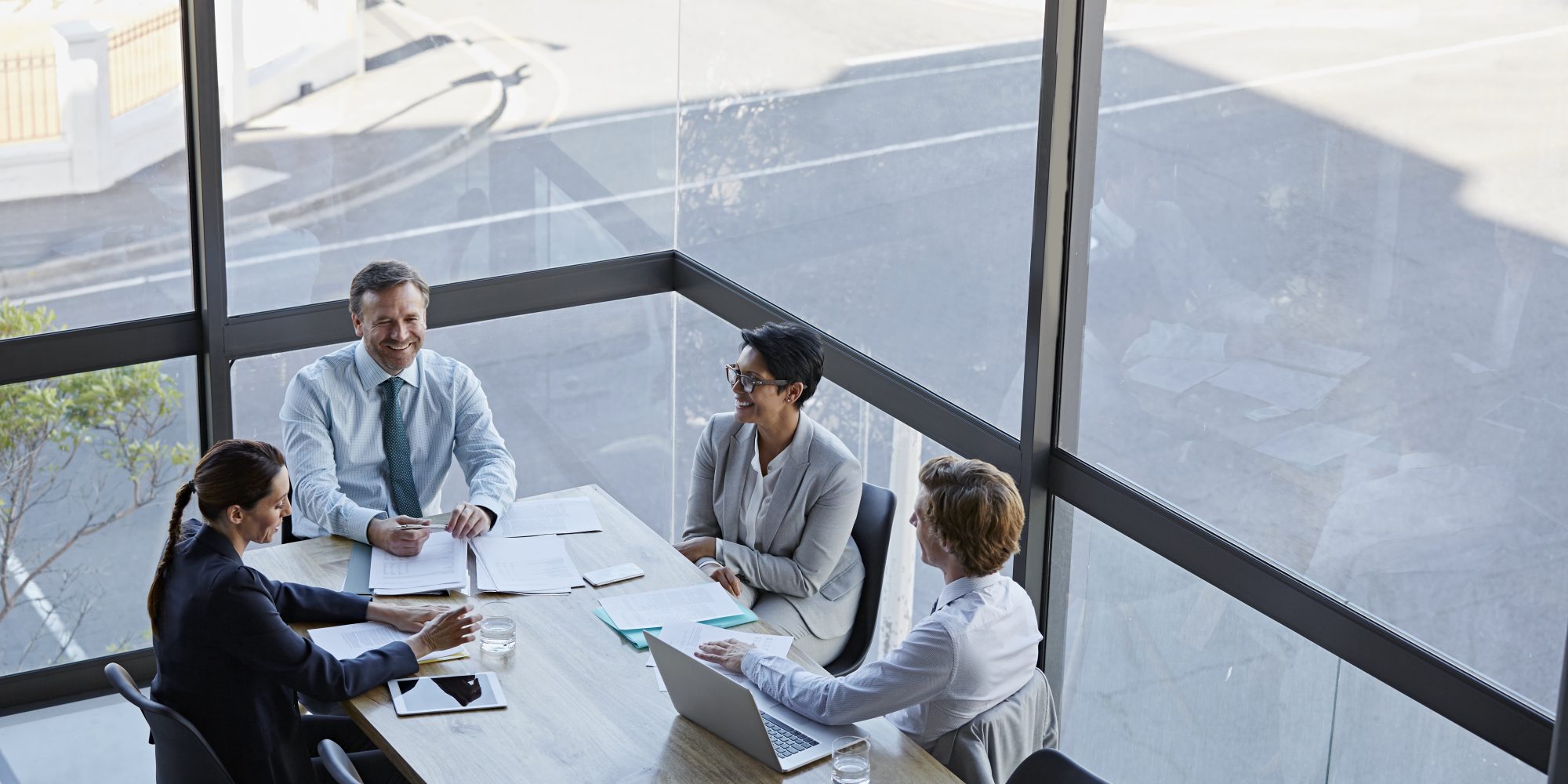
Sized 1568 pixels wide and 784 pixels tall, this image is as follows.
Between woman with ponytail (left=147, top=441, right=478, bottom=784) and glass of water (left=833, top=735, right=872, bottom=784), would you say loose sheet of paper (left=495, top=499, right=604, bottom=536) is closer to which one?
woman with ponytail (left=147, top=441, right=478, bottom=784)

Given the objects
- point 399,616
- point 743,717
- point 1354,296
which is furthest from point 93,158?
point 1354,296

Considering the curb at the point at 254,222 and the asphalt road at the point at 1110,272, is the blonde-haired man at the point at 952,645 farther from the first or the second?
the curb at the point at 254,222

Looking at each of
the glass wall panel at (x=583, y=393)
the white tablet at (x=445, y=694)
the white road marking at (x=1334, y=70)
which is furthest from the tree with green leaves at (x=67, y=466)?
the white road marking at (x=1334, y=70)

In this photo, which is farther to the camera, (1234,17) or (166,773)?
(1234,17)

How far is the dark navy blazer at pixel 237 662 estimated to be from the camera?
3.02m

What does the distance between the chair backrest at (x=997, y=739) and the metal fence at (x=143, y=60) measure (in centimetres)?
310

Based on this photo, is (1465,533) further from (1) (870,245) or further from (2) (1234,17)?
(1) (870,245)

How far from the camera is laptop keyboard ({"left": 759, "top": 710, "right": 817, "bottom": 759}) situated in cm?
291

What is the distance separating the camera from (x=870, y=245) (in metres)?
4.48

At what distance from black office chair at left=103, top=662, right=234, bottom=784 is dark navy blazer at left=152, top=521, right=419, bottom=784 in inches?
2.7

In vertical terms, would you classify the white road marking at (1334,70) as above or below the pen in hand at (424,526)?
above

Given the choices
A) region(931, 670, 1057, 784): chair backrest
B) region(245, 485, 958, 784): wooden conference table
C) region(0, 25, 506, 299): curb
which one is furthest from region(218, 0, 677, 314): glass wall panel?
region(931, 670, 1057, 784): chair backrest

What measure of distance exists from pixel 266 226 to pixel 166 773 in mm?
2166

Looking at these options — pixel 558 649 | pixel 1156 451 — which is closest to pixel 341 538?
pixel 558 649
